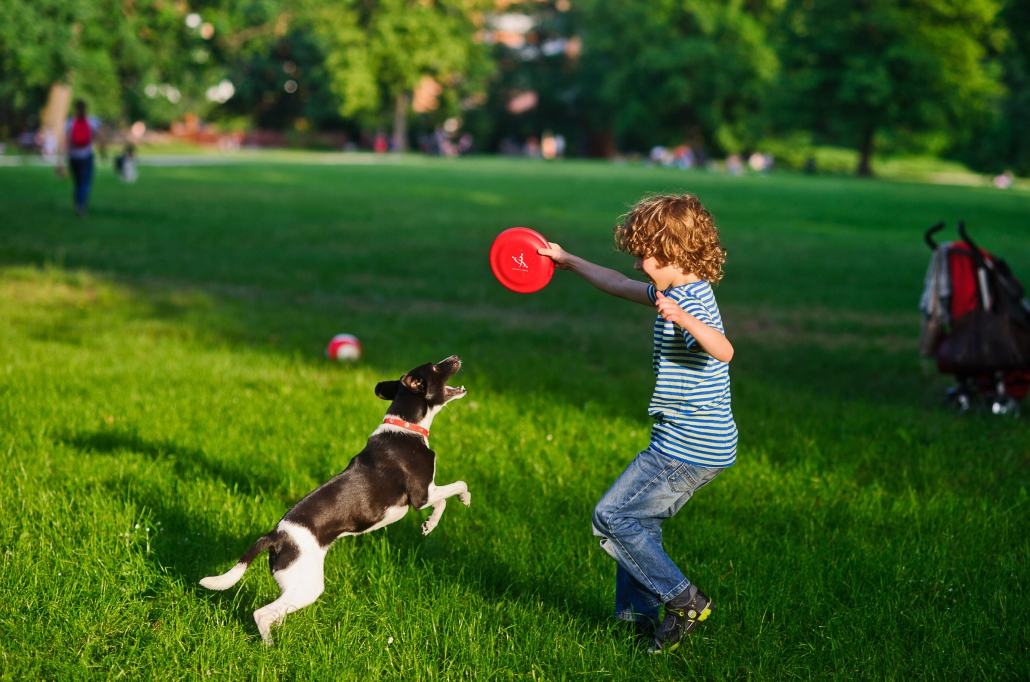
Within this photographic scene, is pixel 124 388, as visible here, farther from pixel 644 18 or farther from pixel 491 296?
pixel 644 18

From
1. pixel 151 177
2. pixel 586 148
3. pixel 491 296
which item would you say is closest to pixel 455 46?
pixel 586 148

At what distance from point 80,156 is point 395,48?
2311 inches

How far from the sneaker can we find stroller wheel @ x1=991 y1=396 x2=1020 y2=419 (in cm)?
451

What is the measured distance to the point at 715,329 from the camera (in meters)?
3.26

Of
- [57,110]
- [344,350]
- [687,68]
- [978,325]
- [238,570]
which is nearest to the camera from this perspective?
[238,570]

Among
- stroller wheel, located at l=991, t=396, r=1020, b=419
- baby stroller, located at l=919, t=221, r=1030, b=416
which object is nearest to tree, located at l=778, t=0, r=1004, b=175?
baby stroller, located at l=919, t=221, r=1030, b=416

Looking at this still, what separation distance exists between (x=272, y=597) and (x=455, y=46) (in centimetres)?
7530

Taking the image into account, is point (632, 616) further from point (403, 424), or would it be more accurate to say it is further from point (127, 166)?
point (127, 166)

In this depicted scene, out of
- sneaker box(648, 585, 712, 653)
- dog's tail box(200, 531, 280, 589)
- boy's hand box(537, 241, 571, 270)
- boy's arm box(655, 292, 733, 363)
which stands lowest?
sneaker box(648, 585, 712, 653)

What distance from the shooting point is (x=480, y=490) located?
5117 millimetres

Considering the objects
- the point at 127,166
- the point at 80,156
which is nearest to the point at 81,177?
the point at 80,156

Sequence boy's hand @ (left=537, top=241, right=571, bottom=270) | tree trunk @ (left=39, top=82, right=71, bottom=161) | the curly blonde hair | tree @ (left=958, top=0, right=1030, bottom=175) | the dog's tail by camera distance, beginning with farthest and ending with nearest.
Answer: tree @ (left=958, top=0, right=1030, bottom=175), tree trunk @ (left=39, top=82, right=71, bottom=161), boy's hand @ (left=537, top=241, right=571, bottom=270), the curly blonde hair, the dog's tail

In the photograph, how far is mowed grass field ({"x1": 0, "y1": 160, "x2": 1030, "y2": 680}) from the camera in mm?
3570

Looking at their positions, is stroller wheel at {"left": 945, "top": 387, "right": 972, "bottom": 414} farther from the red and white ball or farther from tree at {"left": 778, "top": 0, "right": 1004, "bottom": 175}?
tree at {"left": 778, "top": 0, "right": 1004, "bottom": 175}
